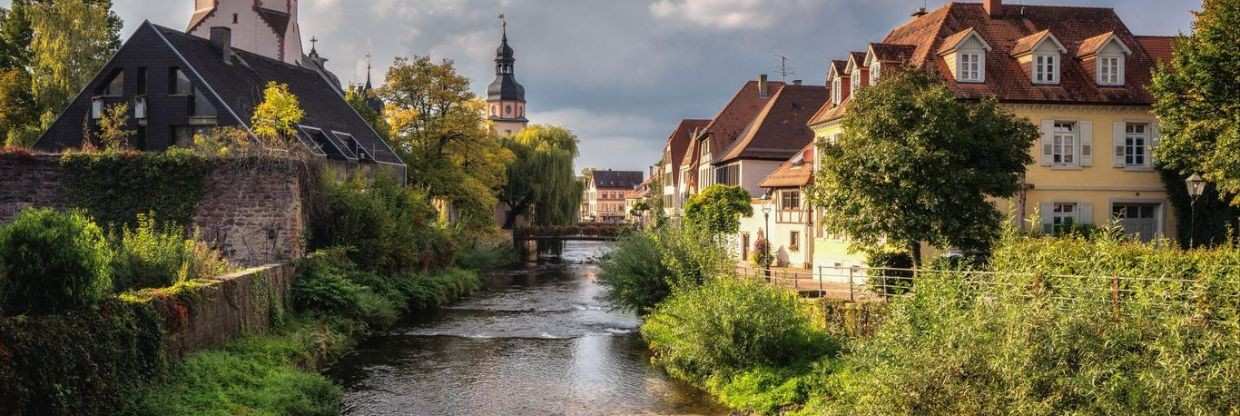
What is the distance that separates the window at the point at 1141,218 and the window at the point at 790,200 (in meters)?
10.7

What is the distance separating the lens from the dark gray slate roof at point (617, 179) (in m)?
181

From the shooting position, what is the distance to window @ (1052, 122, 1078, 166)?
24.6 m

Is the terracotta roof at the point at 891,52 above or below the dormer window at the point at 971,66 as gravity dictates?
above

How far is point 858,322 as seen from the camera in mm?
17641

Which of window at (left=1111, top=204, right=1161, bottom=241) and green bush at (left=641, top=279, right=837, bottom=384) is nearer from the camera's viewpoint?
green bush at (left=641, top=279, right=837, bottom=384)

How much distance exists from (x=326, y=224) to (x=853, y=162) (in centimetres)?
1505

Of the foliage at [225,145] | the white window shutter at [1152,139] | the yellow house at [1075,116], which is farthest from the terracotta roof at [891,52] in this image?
the foliage at [225,145]

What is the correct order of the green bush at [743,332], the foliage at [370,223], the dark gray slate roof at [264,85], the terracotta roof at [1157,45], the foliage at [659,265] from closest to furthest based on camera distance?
the green bush at [743,332]
the foliage at [659,265]
the foliage at [370,223]
the terracotta roof at [1157,45]
the dark gray slate roof at [264,85]

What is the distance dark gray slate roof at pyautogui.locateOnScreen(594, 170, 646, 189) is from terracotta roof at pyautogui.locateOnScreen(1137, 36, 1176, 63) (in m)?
152

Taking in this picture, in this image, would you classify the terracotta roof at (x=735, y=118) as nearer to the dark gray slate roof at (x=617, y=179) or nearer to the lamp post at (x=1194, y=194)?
the lamp post at (x=1194, y=194)

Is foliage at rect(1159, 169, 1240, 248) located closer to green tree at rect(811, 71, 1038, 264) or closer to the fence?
green tree at rect(811, 71, 1038, 264)

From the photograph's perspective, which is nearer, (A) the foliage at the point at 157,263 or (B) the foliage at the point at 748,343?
(A) the foliage at the point at 157,263

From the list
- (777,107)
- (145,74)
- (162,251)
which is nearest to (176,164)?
(162,251)

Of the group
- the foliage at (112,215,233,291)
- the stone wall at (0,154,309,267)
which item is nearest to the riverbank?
the stone wall at (0,154,309,267)
